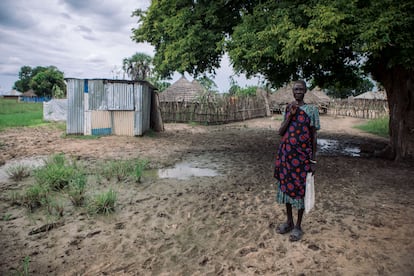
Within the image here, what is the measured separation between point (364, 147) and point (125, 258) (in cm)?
978

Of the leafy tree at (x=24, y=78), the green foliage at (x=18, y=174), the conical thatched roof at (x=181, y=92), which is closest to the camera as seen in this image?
the green foliage at (x=18, y=174)

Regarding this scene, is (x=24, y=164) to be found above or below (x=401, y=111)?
below

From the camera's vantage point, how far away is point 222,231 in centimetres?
353

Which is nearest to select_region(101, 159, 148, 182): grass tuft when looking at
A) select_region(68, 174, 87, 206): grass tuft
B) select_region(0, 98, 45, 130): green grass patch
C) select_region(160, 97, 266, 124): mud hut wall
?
select_region(68, 174, 87, 206): grass tuft

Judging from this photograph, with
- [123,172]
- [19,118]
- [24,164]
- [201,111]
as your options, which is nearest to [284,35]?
[123,172]

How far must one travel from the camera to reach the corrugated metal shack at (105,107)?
11.2 metres

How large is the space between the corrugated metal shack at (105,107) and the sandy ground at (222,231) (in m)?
6.11

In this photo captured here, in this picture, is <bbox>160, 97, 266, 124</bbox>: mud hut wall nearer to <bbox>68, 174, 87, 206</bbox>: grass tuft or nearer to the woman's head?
<bbox>68, 174, 87, 206</bbox>: grass tuft

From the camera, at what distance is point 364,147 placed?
10102 mm

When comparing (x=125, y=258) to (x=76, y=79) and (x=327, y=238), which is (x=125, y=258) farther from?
(x=76, y=79)

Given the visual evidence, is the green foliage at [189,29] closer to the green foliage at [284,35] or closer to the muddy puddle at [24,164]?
the green foliage at [284,35]

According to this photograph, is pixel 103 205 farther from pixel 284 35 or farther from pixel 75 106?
pixel 75 106

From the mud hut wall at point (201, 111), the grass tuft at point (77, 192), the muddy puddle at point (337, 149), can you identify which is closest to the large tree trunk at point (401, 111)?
the muddy puddle at point (337, 149)

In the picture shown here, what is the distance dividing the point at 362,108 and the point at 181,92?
1748cm
